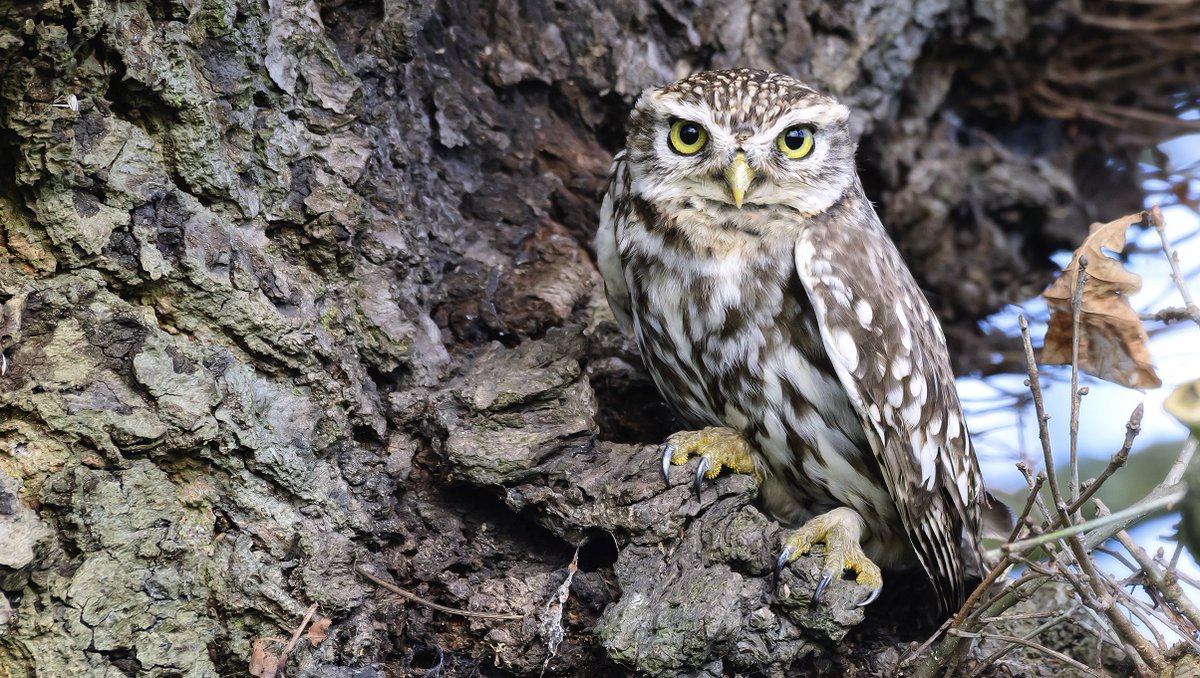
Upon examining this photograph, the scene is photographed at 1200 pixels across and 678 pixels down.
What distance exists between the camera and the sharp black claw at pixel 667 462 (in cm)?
225

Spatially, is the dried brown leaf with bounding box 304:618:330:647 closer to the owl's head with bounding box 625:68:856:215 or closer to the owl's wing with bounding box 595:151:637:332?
the owl's wing with bounding box 595:151:637:332

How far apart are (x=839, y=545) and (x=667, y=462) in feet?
1.48

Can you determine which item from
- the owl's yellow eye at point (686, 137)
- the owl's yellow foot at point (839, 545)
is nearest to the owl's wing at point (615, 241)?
the owl's yellow eye at point (686, 137)

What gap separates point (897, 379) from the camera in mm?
2492

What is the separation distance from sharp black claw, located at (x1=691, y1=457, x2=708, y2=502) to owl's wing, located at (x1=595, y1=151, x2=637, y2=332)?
597 mm

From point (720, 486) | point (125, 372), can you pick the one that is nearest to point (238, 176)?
point (125, 372)

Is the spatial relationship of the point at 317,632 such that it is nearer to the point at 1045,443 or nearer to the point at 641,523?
the point at 641,523

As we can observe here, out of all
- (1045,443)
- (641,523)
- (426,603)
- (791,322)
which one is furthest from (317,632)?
(1045,443)

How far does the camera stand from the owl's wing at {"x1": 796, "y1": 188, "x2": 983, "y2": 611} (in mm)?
2406

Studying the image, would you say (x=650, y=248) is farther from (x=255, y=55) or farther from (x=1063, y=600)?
(x=1063, y=600)

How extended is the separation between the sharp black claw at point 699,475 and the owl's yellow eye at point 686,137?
77 centimetres

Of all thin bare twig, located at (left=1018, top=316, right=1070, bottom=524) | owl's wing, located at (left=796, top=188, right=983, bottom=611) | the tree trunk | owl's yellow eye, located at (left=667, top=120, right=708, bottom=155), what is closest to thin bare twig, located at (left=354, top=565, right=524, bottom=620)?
the tree trunk

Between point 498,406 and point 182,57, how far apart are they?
963 mm

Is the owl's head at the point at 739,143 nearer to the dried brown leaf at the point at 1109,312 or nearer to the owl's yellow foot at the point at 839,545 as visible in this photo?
the dried brown leaf at the point at 1109,312
